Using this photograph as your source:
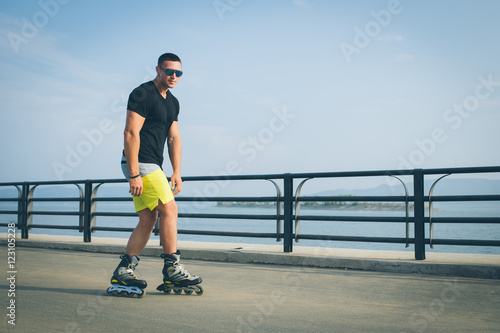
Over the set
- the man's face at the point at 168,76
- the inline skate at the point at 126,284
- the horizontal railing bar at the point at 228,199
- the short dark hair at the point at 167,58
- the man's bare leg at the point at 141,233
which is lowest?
the inline skate at the point at 126,284

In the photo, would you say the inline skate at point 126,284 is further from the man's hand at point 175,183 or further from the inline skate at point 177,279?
the man's hand at point 175,183

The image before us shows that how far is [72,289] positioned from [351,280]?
8.77 ft

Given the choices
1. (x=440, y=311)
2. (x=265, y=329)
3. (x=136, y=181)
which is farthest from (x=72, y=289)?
(x=440, y=311)

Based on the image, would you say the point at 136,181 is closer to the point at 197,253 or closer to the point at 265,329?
the point at 265,329

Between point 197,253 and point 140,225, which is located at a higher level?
point 140,225

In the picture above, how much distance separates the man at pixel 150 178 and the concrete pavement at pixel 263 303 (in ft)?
0.55

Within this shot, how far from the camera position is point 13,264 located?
241 inches

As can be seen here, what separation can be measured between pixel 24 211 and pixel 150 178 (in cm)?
684

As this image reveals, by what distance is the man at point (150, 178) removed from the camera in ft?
13.1

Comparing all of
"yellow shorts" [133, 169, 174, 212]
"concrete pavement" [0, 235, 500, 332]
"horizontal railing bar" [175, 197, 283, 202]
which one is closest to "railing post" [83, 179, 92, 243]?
"horizontal railing bar" [175, 197, 283, 202]

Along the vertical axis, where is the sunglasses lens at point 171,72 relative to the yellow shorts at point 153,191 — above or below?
above

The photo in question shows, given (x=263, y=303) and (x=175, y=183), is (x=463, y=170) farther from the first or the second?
(x=175, y=183)

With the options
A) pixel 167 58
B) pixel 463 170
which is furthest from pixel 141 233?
pixel 463 170

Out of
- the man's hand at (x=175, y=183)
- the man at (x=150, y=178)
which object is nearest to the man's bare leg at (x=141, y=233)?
the man at (x=150, y=178)
